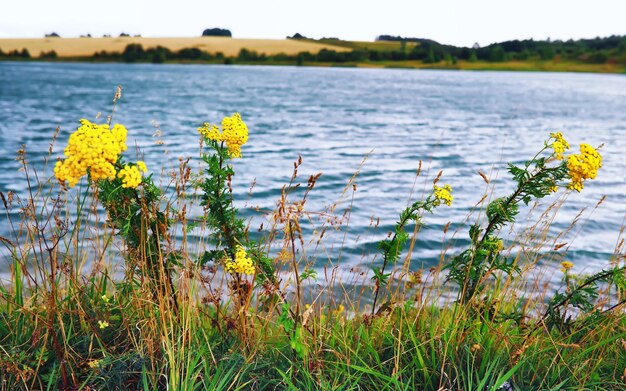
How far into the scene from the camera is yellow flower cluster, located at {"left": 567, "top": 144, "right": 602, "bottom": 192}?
311 centimetres

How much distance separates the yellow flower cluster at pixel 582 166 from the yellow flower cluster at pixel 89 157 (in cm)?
257

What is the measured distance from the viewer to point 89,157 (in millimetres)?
2434

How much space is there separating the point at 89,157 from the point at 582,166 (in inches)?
108

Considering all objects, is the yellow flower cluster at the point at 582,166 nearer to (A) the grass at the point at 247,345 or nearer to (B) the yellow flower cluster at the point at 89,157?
(A) the grass at the point at 247,345

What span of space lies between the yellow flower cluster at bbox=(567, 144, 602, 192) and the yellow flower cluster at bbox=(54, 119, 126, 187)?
Answer: 8.42 ft

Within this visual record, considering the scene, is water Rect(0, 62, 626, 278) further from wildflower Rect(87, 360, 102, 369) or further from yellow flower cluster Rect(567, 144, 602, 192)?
wildflower Rect(87, 360, 102, 369)

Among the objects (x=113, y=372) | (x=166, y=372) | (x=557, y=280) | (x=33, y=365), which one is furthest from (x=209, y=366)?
(x=557, y=280)

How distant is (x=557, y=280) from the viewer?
23.5 feet

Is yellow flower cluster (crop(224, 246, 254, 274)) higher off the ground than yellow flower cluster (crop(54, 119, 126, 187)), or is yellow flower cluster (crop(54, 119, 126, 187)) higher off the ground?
yellow flower cluster (crop(54, 119, 126, 187))

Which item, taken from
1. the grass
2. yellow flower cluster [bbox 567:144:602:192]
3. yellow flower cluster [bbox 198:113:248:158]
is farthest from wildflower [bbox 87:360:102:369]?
yellow flower cluster [bbox 567:144:602:192]

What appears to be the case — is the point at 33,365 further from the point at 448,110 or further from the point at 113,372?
the point at 448,110

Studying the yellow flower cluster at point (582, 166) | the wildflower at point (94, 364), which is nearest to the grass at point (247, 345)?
the wildflower at point (94, 364)

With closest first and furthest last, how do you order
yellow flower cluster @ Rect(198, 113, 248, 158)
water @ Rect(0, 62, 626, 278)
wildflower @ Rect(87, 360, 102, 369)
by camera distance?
1. wildflower @ Rect(87, 360, 102, 369)
2. yellow flower cluster @ Rect(198, 113, 248, 158)
3. water @ Rect(0, 62, 626, 278)

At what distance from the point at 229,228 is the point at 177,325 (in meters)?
0.71
